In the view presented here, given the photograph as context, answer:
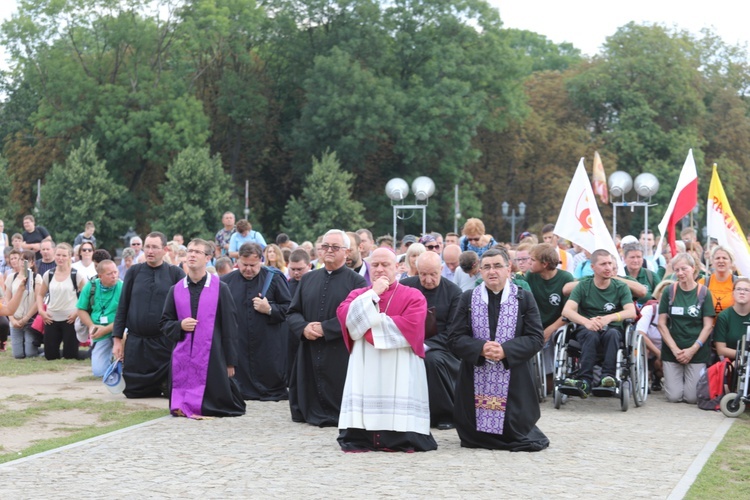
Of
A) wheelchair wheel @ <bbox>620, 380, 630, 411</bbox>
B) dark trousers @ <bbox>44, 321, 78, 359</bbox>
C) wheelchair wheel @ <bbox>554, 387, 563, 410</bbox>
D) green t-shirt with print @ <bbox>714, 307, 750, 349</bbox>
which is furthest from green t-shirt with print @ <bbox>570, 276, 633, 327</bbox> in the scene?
dark trousers @ <bbox>44, 321, 78, 359</bbox>

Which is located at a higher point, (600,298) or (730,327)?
(600,298)

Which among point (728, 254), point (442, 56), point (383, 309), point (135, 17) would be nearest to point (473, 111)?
point (442, 56)

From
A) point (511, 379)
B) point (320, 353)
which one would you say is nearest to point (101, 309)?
point (320, 353)

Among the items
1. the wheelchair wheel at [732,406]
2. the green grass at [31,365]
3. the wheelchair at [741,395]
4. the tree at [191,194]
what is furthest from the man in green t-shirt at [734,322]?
the tree at [191,194]

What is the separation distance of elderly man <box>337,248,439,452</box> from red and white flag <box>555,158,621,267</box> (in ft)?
16.0

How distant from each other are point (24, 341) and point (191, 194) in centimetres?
2908

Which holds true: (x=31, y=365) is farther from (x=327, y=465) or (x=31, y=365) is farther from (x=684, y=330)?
(x=684, y=330)

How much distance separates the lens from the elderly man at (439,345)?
36.3ft

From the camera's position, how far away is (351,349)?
32.8 ft

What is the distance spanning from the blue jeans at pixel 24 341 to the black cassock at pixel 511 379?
9.51 m

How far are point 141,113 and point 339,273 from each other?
37981mm

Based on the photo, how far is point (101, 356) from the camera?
592 inches

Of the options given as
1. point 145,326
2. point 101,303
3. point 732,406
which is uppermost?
point 101,303

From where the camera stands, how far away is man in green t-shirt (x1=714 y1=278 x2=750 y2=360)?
42.0ft
